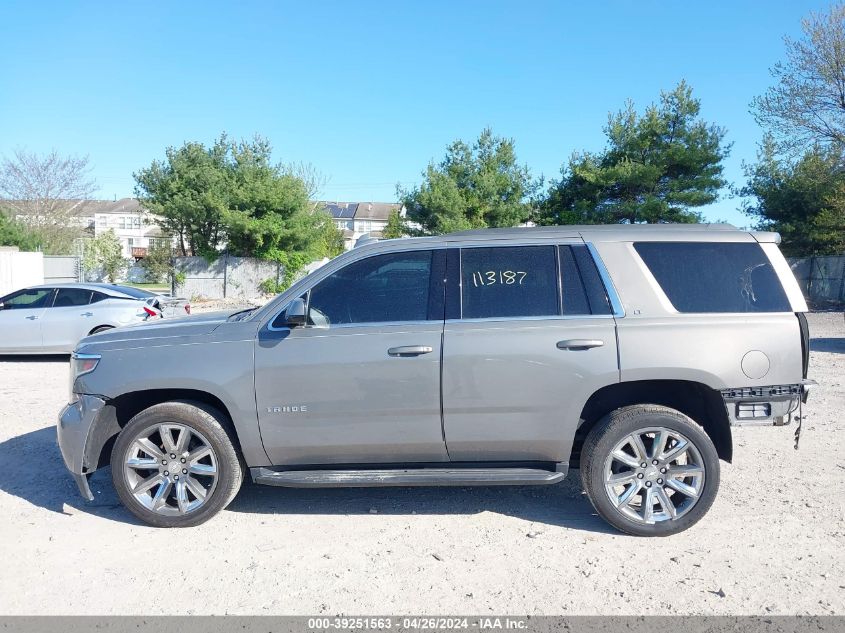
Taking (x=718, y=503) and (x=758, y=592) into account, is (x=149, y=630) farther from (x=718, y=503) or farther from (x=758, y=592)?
(x=718, y=503)

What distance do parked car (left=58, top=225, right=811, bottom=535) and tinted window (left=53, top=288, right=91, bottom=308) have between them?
8.05m

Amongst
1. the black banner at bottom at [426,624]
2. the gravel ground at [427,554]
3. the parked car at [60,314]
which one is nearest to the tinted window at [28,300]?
the parked car at [60,314]

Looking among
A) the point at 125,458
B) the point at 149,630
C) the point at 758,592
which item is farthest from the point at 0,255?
the point at 758,592

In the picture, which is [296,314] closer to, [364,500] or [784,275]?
[364,500]

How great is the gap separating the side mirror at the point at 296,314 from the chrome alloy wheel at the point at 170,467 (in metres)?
1.00

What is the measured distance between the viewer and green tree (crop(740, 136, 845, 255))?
2461cm

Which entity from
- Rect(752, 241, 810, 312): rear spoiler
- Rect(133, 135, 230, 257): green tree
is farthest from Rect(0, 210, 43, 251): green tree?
Rect(752, 241, 810, 312): rear spoiler

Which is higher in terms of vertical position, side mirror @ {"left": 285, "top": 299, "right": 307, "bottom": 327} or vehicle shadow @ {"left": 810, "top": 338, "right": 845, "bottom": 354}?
side mirror @ {"left": 285, "top": 299, "right": 307, "bottom": 327}

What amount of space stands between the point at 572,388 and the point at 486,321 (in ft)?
2.29

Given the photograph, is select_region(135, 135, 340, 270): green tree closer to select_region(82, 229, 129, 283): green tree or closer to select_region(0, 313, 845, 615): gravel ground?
select_region(82, 229, 129, 283): green tree

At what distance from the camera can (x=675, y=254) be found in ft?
14.2

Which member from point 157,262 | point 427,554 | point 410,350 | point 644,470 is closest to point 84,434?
point 410,350

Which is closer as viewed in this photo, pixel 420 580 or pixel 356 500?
pixel 420 580

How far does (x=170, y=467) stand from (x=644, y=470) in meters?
3.16
